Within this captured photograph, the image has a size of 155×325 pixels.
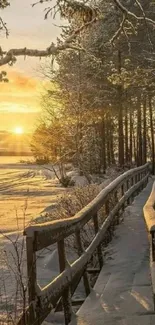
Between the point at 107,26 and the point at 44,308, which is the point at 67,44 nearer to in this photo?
the point at 44,308

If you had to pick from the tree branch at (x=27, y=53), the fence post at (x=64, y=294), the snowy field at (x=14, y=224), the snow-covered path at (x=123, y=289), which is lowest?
the snowy field at (x=14, y=224)

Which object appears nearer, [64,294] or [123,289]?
[64,294]

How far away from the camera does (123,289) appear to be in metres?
6.92

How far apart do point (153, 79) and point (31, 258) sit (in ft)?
69.9

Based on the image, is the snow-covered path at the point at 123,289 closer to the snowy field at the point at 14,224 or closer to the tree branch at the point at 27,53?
the snowy field at the point at 14,224

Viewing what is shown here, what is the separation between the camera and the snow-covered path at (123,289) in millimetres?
5624

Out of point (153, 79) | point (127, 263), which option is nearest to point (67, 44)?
point (127, 263)

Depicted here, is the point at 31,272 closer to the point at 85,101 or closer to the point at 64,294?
the point at 64,294

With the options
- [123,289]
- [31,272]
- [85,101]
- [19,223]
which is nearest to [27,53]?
[123,289]

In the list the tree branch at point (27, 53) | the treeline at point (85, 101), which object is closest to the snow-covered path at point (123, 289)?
the tree branch at point (27, 53)

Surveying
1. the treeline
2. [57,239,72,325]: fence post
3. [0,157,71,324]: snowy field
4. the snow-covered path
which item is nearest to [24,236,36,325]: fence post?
[0,157,71,324]: snowy field

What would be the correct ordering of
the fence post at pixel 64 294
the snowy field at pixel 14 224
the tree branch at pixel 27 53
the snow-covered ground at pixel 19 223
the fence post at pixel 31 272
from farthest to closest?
1. the tree branch at pixel 27 53
2. the snow-covered ground at pixel 19 223
3. the snowy field at pixel 14 224
4. the fence post at pixel 64 294
5. the fence post at pixel 31 272

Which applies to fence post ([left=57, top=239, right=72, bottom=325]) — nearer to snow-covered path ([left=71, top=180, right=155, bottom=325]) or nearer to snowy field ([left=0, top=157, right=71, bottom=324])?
snow-covered path ([left=71, top=180, right=155, bottom=325])

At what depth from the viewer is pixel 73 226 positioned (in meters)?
6.25
